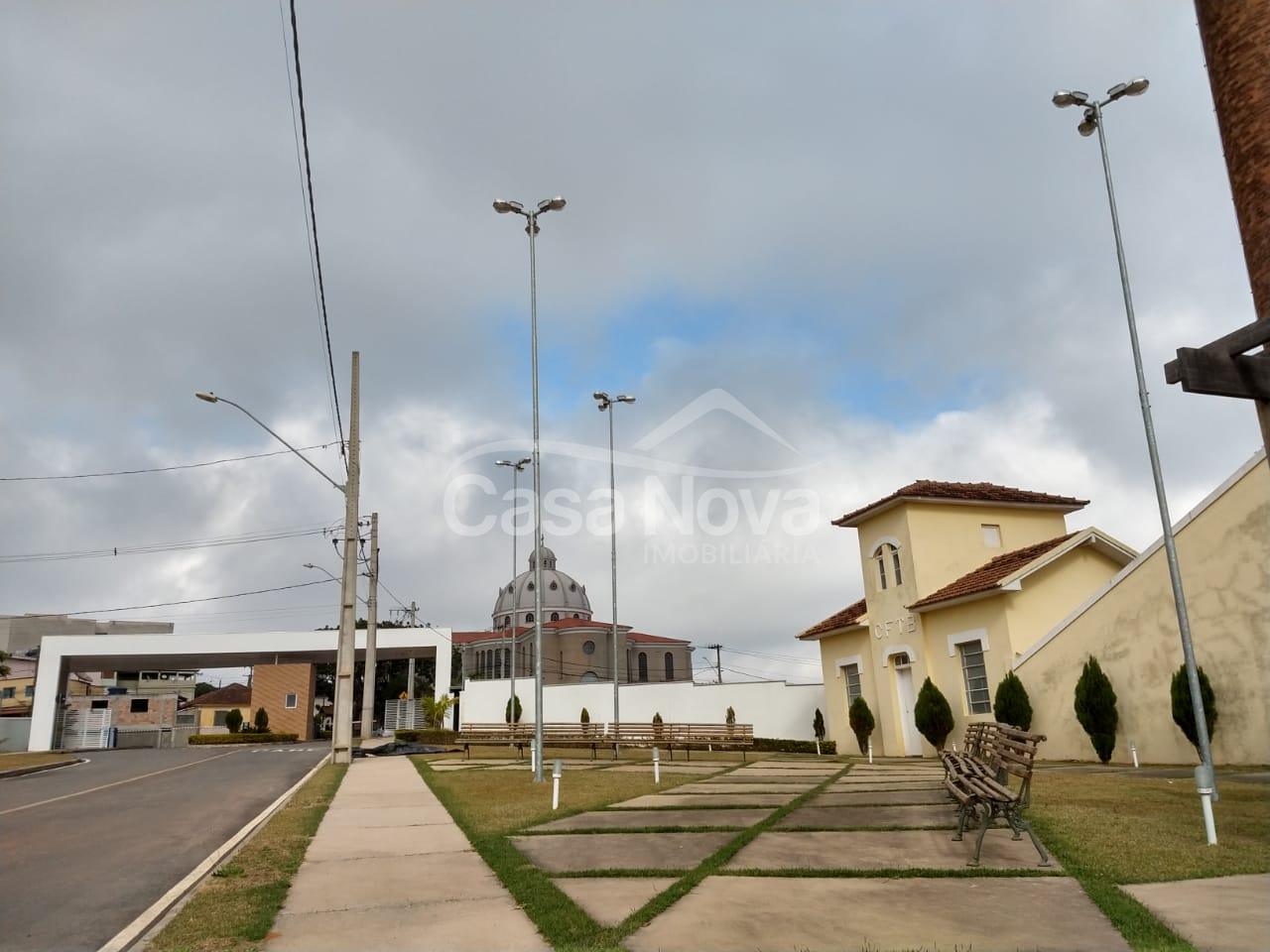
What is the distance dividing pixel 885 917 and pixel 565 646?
8565cm

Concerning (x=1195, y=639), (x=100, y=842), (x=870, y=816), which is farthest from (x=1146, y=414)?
(x=100, y=842)

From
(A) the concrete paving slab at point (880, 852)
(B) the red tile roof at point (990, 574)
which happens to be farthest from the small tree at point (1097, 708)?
(A) the concrete paving slab at point (880, 852)

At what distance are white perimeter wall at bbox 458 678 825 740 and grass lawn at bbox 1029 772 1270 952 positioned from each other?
1037 inches

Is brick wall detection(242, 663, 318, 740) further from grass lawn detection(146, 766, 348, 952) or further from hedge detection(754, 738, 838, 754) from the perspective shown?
grass lawn detection(146, 766, 348, 952)

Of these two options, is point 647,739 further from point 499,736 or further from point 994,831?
point 994,831

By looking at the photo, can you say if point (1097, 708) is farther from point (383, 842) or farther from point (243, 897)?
point (243, 897)

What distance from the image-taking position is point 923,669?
22.8 m

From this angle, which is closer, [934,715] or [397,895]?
[397,895]

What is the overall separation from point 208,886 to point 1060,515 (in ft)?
76.4

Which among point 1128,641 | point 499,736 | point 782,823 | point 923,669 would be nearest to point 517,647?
point 499,736

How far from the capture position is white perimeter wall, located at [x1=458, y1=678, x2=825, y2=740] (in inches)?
1473

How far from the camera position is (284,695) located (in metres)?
50.3

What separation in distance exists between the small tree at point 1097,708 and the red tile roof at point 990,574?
2.90 m

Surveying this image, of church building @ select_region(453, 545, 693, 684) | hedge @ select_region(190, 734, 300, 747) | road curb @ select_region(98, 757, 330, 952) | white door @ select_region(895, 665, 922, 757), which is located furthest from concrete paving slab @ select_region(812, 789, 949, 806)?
church building @ select_region(453, 545, 693, 684)
